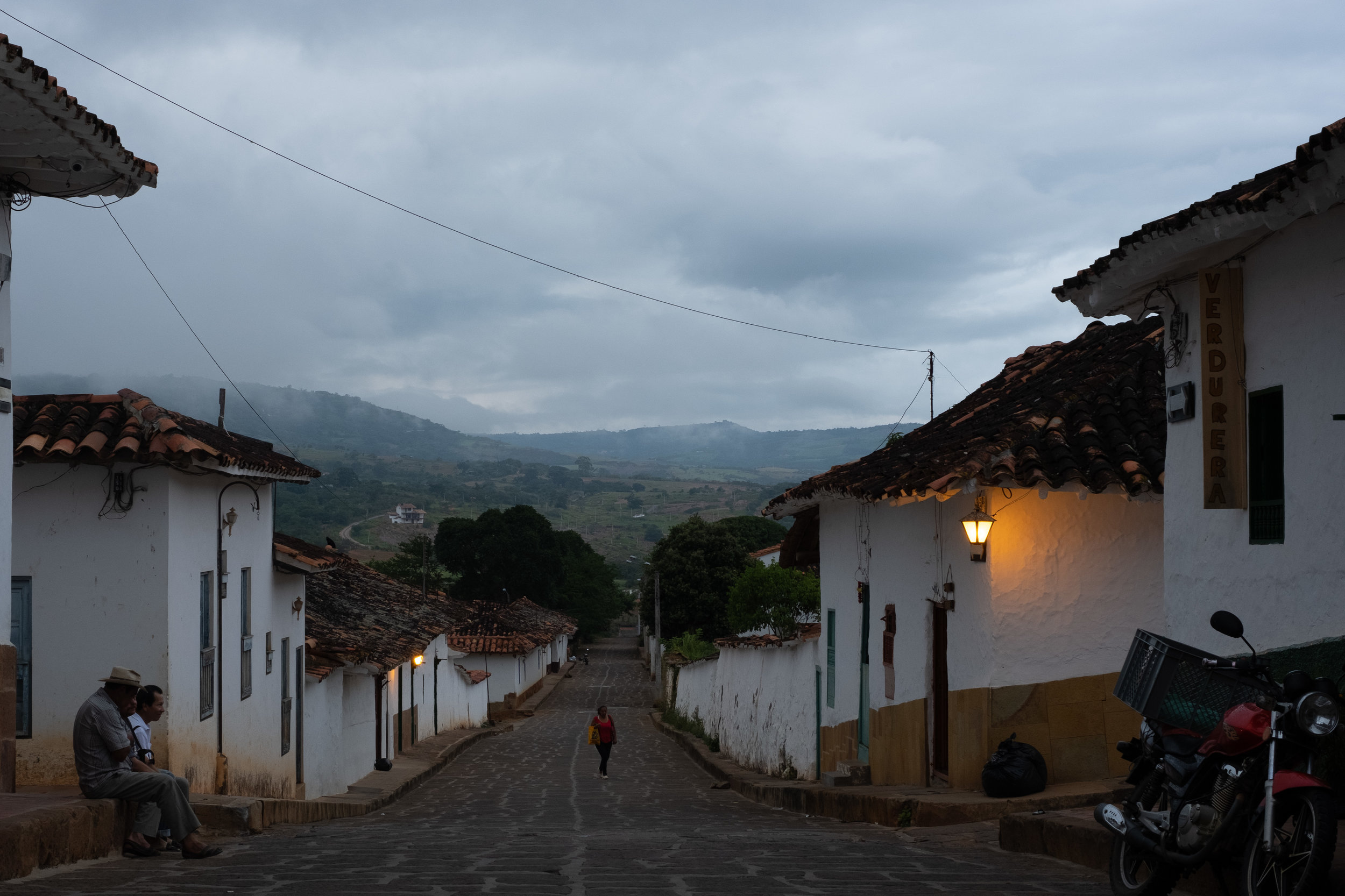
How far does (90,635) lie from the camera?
37.0 feet

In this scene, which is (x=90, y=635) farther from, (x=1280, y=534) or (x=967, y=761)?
(x=1280, y=534)

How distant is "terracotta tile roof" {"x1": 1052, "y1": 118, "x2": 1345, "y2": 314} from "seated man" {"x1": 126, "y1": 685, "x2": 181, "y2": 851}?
7.63 m

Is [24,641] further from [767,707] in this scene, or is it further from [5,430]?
[767,707]

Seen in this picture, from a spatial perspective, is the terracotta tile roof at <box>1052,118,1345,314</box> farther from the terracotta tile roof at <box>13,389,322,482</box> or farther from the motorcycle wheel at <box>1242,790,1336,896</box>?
the terracotta tile roof at <box>13,389,322,482</box>

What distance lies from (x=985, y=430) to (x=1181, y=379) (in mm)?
3870

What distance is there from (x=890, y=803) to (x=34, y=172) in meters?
9.17

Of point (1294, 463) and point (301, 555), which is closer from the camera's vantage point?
point (1294, 463)

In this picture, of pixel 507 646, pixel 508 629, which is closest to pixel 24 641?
pixel 507 646

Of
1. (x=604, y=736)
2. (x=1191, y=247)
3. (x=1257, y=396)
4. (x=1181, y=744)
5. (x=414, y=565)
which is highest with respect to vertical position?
(x=1191, y=247)

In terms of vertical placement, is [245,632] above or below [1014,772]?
above

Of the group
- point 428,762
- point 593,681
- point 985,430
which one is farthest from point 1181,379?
point 593,681

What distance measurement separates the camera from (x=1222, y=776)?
534cm

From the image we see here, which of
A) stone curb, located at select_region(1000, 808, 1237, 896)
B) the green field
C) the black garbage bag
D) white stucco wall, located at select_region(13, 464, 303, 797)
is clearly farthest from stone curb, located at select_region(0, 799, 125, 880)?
the green field

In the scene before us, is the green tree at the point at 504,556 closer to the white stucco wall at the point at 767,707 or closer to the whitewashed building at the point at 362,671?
the whitewashed building at the point at 362,671
